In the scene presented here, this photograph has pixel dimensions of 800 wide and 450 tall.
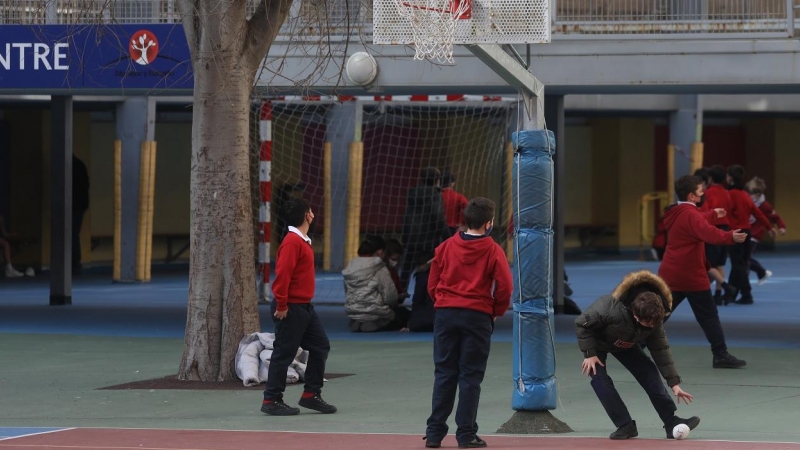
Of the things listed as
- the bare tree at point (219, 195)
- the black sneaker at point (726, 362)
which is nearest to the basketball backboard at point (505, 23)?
the bare tree at point (219, 195)

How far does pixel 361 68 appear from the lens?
15.1 m

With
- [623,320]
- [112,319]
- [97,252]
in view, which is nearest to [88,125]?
[97,252]

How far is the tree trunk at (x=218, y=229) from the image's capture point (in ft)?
40.9

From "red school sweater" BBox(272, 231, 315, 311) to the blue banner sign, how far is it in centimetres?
503

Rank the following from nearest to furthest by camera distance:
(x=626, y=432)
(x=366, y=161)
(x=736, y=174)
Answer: (x=626, y=432) → (x=736, y=174) → (x=366, y=161)

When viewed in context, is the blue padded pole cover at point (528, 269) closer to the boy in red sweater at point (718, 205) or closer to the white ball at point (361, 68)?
the white ball at point (361, 68)

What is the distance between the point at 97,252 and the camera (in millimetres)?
28234

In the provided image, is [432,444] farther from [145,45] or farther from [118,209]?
[118,209]

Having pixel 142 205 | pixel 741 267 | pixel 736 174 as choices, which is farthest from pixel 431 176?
pixel 142 205

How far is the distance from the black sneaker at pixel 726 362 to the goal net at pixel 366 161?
907 cm

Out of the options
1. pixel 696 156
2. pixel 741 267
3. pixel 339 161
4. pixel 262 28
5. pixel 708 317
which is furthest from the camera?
pixel 696 156

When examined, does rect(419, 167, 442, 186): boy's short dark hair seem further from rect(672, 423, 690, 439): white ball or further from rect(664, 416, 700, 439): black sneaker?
rect(672, 423, 690, 439): white ball

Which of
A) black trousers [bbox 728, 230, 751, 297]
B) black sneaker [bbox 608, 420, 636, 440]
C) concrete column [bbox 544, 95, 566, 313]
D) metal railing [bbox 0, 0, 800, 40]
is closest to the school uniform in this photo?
black sneaker [bbox 608, 420, 636, 440]

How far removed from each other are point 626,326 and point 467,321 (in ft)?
3.42
